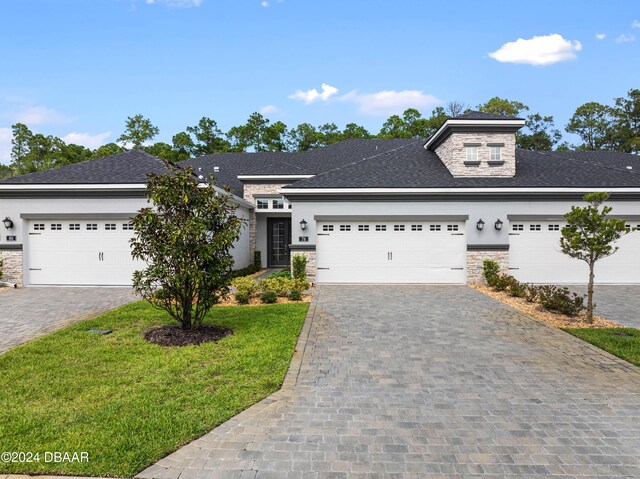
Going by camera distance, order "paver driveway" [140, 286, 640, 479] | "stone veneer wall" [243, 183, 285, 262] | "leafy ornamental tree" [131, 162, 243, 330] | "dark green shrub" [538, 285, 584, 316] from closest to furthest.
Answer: "paver driveway" [140, 286, 640, 479] → "leafy ornamental tree" [131, 162, 243, 330] → "dark green shrub" [538, 285, 584, 316] → "stone veneer wall" [243, 183, 285, 262]

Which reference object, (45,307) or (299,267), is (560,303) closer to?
(299,267)

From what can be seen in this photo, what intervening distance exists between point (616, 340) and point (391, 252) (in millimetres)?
7595

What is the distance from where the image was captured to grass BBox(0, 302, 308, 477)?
344cm

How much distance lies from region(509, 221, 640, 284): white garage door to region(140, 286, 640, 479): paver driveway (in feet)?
23.2

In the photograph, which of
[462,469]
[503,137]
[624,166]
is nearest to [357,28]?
[503,137]

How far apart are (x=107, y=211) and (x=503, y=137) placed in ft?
50.7

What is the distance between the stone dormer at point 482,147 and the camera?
47.2ft

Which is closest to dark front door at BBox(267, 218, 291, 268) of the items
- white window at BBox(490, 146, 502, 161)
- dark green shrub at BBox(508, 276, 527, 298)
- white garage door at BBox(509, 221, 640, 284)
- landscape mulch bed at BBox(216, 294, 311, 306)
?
landscape mulch bed at BBox(216, 294, 311, 306)

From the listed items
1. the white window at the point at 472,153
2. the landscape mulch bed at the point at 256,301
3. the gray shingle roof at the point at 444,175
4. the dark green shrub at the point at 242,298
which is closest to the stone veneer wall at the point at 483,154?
the white window at the point at 472,153

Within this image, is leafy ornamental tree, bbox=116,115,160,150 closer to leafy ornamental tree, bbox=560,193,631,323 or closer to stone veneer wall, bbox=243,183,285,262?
stone veneer wall, bbox=243,183,285,262

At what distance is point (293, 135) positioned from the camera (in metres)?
41.3

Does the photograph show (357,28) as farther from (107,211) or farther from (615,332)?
(615,332)

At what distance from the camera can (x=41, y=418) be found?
395cm

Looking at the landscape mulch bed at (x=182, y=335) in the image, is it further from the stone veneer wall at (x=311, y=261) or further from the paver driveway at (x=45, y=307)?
the stone veneer wall at (x=311, y=261)
